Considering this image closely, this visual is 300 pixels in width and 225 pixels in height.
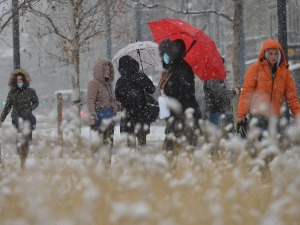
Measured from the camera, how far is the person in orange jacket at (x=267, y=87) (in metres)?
7.99


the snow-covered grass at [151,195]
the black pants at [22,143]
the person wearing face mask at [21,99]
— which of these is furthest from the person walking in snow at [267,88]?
the person wearing face mask at [21,99]

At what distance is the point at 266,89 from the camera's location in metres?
8.00

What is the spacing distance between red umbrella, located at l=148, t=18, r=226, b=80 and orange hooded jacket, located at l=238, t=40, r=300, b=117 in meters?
1.22

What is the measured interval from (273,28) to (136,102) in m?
32.1

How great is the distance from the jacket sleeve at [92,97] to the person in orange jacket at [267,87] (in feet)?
8.43

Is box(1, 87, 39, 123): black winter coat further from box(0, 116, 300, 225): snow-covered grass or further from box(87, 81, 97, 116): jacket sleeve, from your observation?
box(0, 116, 300, 225): snow-covered grass

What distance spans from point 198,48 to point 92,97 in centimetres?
174

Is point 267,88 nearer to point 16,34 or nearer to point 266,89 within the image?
point 266,89

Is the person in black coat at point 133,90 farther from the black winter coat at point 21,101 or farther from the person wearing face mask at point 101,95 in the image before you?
the black winter coat at point 21,101

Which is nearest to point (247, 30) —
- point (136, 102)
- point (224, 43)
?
point (224, 43)

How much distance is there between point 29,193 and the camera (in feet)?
14.8

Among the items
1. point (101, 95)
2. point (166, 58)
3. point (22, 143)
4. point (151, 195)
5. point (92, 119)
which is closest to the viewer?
point (151, 195)

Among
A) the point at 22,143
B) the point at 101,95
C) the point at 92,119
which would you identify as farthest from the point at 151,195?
the point at 101,95

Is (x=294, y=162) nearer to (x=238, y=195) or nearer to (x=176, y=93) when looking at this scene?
(x=238, y=195)
